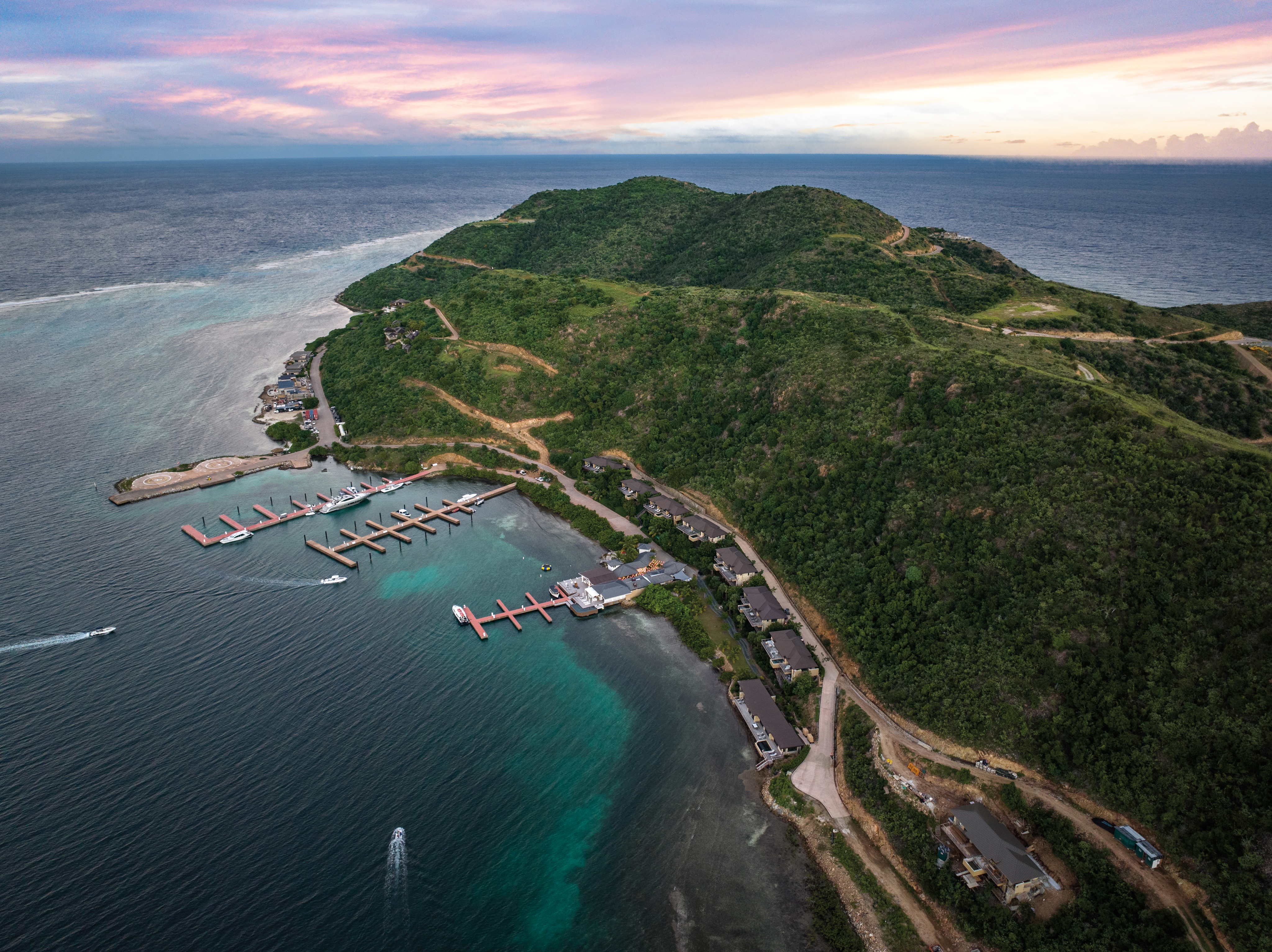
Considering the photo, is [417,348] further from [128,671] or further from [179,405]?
[128,671]

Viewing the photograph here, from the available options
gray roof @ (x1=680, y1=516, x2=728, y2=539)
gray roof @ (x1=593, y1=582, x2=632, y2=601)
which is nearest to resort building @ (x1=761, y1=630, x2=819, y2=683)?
gray roof @ (x1=593, y1=582, x2=632, y2=601)

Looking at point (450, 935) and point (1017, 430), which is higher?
point (1017, 430)

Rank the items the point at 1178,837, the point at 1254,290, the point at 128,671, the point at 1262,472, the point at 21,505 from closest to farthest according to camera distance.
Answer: the point at 1178,837
the point at 1262,472
the point at 128,671
the point at 21,505
the point at 1254,290

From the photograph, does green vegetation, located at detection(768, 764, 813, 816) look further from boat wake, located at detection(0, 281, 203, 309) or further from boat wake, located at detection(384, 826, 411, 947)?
boat wake, located at detection(0, 281, 203, 309)

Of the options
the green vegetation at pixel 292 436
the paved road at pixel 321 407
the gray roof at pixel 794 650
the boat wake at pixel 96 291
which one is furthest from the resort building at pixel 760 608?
the boat wake at pixel 96 291

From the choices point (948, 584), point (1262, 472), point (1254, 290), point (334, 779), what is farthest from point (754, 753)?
point (1254, 290)

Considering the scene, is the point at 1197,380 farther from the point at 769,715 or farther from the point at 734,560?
the point at 769,715

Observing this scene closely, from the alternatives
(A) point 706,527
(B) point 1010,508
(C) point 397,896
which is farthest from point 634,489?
(C) point 397,896
